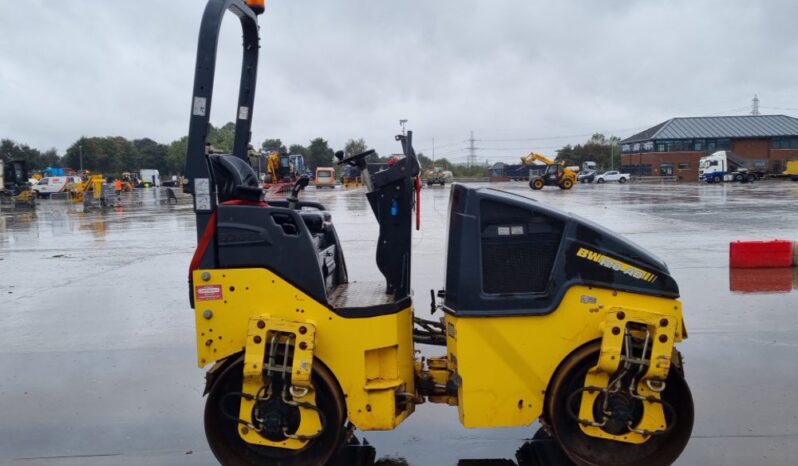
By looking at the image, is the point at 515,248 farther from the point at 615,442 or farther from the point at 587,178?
the point at 587,178

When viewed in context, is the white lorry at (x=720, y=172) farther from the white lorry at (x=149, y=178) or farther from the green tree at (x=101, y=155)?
the green tree at (x=101, y=155)

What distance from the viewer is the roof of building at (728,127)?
2894 inches

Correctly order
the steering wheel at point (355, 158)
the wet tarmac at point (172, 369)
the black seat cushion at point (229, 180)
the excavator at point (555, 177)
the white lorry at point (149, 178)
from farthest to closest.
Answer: the white lorry at point (149, 178), the excavator at point (555, 177), the wet tarmac at point (172, 369), the steering wheel at point (355, 158), the black seat cushion at point (229, 180)

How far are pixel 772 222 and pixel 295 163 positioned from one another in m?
30.3

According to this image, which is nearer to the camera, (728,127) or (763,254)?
(763,254)

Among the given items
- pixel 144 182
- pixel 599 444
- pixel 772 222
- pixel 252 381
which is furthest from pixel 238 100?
pixel 144 182

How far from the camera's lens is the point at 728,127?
2958 inches

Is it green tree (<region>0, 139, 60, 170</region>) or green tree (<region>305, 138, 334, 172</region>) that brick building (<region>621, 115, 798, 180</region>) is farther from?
green tree (<region>0, 139, 60, 170</region>)

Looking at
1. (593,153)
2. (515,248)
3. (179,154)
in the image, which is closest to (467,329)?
(515,248)

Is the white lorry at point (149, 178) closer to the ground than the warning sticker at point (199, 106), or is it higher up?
higher up

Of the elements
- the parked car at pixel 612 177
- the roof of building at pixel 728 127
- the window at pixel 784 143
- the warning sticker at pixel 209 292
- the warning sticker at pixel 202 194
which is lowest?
the warning sticker at pixel 209 292

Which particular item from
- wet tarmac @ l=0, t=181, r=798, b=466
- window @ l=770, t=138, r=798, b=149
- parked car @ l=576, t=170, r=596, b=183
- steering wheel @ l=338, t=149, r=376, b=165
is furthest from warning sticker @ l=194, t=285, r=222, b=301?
window @ l=770, t=138, r=798, b=149

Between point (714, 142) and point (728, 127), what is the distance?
3802 mm

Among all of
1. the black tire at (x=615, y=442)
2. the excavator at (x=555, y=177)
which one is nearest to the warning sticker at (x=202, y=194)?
the black tire at (x=615, y=442)
